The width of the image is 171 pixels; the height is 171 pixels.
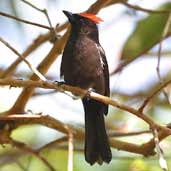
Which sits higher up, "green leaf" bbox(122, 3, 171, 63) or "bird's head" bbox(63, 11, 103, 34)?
"bird's head" bbox(63, 11, 103, 34)

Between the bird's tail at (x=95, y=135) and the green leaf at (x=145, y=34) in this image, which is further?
the green leaf at (x=145, y=34)

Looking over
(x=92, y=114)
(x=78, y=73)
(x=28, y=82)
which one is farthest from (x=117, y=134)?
(x=28, y=82)

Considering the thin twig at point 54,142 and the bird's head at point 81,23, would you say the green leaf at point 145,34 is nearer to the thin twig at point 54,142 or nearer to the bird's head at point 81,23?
the bird's head at point 81,23

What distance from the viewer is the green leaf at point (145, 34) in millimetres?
3602

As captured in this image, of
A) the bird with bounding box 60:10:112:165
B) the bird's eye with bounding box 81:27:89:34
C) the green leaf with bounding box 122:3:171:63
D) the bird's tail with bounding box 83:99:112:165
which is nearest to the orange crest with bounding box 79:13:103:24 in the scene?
the bird with bounding box 60:10:112:165

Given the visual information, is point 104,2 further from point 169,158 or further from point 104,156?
point 169,158

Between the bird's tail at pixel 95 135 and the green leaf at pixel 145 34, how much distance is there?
69cm

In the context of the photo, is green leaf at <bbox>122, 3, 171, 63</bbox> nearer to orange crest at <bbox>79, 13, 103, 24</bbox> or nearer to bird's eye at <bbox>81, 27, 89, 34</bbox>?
bird's eye at <bbox>81, 27, 89, 34</bbox>

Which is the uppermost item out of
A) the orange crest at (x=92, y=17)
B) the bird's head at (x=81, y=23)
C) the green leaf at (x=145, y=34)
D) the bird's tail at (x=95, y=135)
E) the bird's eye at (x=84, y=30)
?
the orange crest at (x=92, y=17)

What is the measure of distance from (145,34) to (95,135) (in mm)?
1059

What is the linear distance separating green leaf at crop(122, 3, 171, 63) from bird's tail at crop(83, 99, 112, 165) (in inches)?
27.0

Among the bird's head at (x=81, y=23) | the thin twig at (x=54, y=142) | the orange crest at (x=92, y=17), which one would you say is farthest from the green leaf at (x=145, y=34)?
the thin twig at (x=54, y=142)

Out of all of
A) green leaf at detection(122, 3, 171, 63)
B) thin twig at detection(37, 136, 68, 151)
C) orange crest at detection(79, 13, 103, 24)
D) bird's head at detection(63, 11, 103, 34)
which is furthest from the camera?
green leaf at detection(122, 3, 171, 63)

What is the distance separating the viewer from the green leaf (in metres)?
3.60
